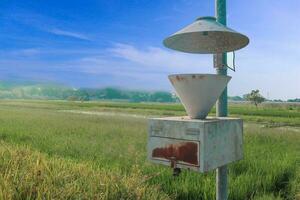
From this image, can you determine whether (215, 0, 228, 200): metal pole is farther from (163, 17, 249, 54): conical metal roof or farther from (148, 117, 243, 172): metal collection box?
(148, 117, 243, 172): metal collection box

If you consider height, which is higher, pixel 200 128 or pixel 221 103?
pixel 221 103

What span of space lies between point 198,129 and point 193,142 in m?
0.12

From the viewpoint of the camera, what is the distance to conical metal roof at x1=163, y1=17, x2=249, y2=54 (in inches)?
122

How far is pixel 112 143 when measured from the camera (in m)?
9.06

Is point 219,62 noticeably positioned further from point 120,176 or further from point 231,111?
point 231,111

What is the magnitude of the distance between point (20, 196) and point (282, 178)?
453cm

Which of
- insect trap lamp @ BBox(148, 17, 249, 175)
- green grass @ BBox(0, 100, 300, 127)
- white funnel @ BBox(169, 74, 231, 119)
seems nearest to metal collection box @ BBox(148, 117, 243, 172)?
insect trap lamp @ BBox(148, 17, 249, 175)

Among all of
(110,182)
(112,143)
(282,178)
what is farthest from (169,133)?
(112,143)

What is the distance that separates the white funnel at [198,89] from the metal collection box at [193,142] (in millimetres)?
177

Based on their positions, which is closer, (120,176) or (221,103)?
(221,103)

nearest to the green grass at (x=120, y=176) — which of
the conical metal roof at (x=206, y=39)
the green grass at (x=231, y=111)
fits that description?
the conical metal roof at (x=206, y=39)

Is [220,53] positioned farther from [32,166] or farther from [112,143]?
[112,143]

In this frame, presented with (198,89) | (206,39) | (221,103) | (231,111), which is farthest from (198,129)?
(231,111)

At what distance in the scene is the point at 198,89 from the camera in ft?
9.36
